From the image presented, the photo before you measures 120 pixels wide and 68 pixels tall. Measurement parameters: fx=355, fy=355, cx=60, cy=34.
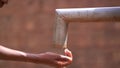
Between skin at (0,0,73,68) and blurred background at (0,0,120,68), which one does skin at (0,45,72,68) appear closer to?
skin at (0,0,73,68)

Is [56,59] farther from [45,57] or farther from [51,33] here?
[51,33]

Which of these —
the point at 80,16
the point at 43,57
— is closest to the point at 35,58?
the point at 43,57

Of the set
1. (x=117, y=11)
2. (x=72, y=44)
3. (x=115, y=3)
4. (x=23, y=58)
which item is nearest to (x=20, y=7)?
(x=72, y=44)

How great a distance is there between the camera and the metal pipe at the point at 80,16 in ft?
2.95

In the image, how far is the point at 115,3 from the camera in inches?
107

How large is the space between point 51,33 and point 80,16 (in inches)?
81.7

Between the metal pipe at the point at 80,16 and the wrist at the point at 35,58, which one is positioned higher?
the metal pipe at the point at 80,16

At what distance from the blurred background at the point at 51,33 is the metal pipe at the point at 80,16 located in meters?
1.78

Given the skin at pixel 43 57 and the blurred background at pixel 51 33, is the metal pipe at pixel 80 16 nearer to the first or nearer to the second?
the skin at pixel 43 57

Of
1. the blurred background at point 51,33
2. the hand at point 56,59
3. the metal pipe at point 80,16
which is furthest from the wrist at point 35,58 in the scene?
the blurred background at point 51,33

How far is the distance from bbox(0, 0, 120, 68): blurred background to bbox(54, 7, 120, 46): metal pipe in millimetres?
1785

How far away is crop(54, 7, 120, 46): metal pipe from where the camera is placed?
0.90 metres

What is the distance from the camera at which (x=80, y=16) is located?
3.05ft

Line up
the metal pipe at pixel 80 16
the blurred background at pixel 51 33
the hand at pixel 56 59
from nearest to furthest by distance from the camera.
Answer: the metal pipe at pixel 80 16 < the hand at pixel 56 59 < the blurred background at pixel 51 33
